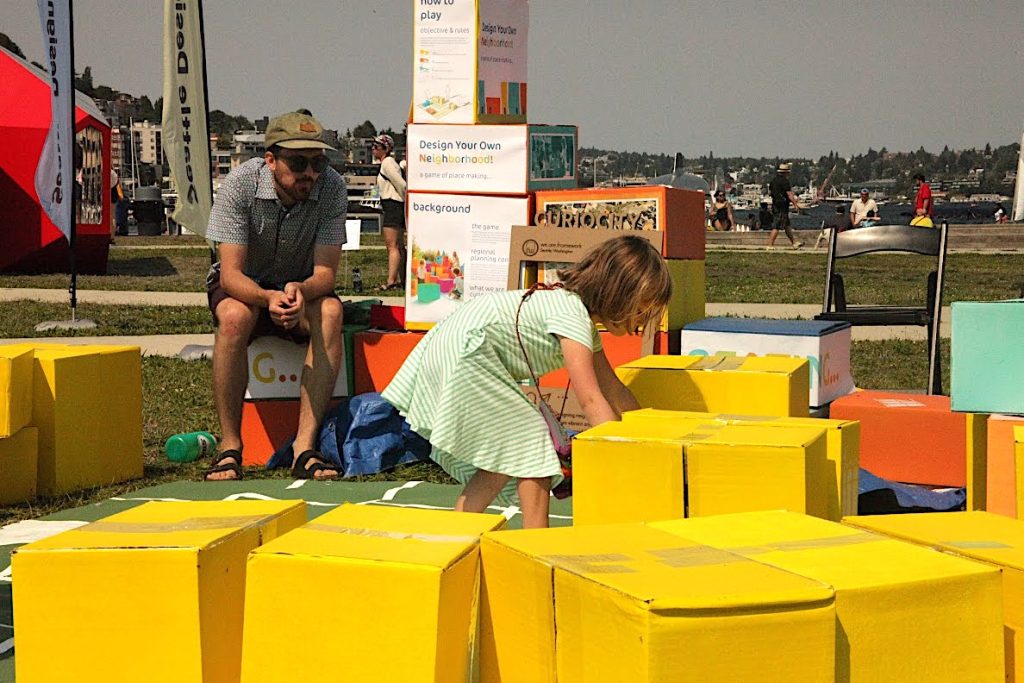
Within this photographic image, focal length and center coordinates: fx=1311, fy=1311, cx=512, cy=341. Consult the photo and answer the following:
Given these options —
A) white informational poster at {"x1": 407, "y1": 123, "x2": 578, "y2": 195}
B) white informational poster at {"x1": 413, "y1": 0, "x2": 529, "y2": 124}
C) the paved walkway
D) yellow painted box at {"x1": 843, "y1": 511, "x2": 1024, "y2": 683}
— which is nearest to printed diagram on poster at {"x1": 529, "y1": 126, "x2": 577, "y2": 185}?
white informational poster at {"x1": 407, "y1": 123, "x2": 578, "y2": 195}

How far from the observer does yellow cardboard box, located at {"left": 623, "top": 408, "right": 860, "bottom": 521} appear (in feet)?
11.2

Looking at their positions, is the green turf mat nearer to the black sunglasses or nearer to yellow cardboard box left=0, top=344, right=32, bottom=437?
yellow cardboard box left=0, top=344, right=32, bottom=437

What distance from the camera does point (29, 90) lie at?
17844mm

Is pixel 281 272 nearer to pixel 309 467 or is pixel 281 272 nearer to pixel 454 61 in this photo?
pixel 309 467

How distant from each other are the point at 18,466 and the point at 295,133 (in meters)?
1.75

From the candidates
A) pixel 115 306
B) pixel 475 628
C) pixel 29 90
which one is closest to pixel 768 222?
pixel 29 90

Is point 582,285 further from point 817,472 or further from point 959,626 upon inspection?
point 959,626

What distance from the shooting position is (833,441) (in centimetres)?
344

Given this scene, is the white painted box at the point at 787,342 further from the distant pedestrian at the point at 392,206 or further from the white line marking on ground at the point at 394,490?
the distant pedestrian at the point at 392,206

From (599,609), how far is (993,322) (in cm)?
231

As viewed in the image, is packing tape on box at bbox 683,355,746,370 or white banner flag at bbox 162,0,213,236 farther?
white banner flag at bbox 162,0,213,236

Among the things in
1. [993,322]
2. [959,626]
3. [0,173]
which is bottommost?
[959,626]

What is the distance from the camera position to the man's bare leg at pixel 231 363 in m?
5.54

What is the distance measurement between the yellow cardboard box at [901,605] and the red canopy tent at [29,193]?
53.7 feet
